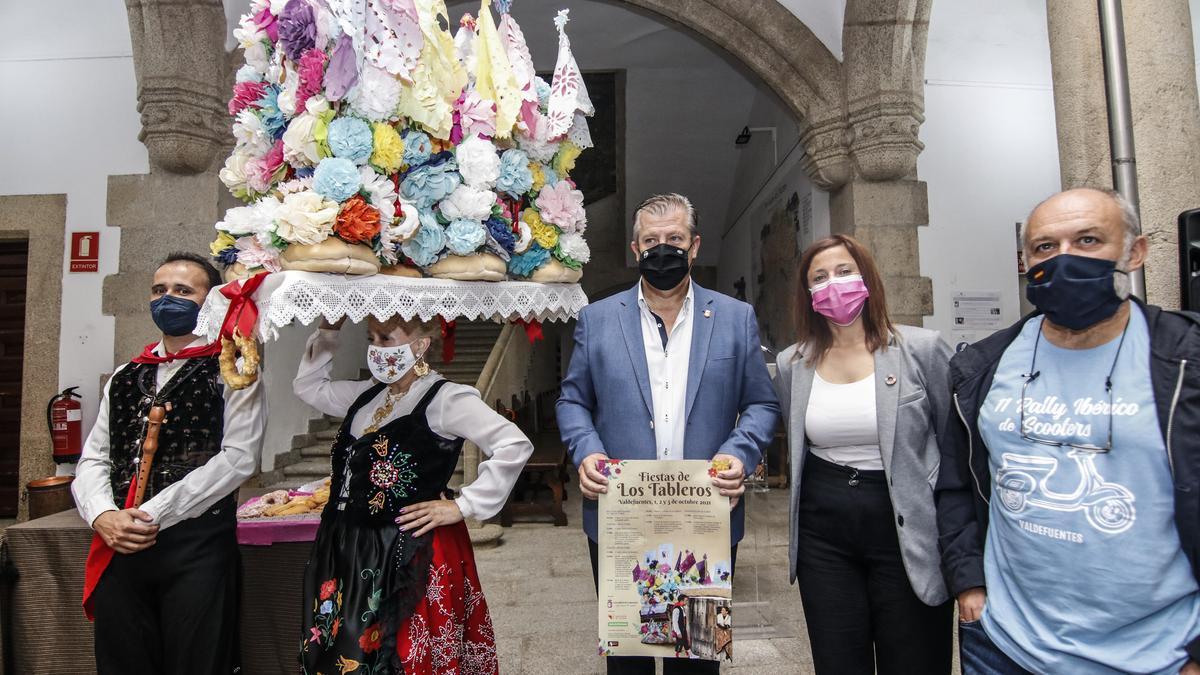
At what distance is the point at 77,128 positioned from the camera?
5.09 meters

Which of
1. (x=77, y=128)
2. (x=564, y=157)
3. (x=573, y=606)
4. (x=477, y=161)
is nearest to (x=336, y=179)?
(x=477, y=161)

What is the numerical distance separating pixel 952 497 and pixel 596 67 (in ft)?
29.4

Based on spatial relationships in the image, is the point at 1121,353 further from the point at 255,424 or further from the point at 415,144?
the point at 255,424

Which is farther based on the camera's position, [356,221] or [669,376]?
[669,376]

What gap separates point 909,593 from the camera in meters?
1.68

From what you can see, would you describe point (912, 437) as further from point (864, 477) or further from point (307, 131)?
point (307, 131)

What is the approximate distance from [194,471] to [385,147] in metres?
1.17

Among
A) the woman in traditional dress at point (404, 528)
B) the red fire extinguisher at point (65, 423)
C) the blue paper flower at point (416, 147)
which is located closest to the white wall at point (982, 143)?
the woman in traditional dress at point (404, 528)

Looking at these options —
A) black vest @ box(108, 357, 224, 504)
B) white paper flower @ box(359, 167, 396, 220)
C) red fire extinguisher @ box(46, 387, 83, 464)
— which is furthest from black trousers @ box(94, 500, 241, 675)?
red fire extinguisher @ box(46, 387, 83, 464)

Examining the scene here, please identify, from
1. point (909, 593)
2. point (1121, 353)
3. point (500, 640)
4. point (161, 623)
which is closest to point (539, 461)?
point (500, 640)

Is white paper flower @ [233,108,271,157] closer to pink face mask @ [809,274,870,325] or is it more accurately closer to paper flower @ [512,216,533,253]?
paper flower @ [512,216,533,253]

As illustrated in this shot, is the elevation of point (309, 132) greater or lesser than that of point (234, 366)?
greater

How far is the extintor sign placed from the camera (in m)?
5.02

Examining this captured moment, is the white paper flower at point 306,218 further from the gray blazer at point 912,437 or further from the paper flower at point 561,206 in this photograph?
the gray blazer at point 912,437
